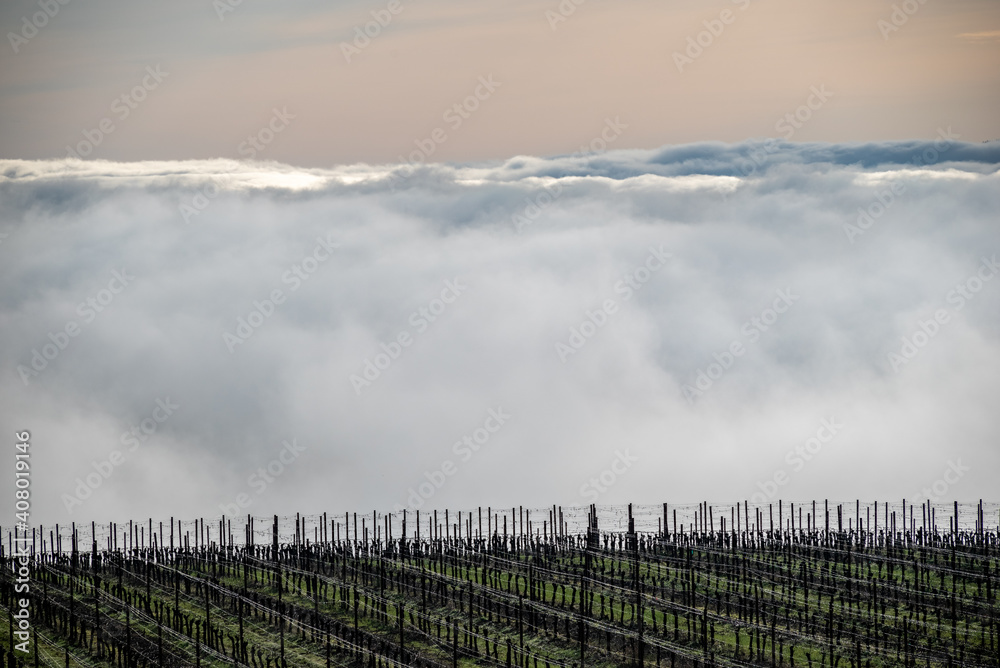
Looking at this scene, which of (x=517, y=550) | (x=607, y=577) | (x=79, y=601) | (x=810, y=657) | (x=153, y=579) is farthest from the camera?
(x=517, y=550)

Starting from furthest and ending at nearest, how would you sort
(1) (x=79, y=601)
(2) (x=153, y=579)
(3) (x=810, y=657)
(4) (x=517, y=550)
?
(4) (x=517, y=550) → (2) (x=153, y=579) → (1) (x=79, y=601) → (3) (x=810, y=657)

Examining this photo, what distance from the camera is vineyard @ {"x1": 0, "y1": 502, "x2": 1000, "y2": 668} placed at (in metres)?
37.5

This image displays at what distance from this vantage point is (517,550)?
5844cm

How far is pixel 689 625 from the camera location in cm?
3941

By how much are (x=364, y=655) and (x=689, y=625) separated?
1075 cm

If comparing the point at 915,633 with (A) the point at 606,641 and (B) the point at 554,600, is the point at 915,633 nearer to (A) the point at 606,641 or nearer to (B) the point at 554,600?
(A) the point at 606,641

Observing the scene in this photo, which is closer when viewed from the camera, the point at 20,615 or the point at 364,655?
the point at 364,655

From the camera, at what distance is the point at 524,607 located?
143 feet

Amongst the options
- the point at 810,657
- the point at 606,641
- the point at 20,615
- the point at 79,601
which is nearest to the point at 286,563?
the point at 79,601

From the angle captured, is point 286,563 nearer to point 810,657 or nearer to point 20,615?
point 20,615

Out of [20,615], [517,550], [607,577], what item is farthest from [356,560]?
[20,615]

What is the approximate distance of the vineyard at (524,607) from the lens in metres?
37.5

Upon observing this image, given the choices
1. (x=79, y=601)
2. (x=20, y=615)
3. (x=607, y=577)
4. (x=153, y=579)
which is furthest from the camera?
(x=153, y=579)

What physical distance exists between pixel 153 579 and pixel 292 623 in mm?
13794
